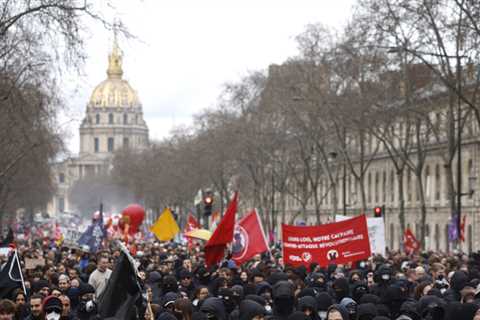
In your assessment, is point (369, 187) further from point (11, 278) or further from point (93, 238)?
point (11, 278)

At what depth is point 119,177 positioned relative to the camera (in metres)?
156

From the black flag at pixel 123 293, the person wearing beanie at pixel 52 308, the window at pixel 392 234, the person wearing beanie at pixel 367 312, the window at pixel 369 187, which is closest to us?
the black flag at pixel 123 293

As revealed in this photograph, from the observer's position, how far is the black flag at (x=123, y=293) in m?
13.2

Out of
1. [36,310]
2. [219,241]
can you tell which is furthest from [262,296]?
[219,241]

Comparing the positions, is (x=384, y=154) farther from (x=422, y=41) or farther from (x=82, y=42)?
(x=82, y=42)

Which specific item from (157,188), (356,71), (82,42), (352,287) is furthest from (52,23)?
(157,188)

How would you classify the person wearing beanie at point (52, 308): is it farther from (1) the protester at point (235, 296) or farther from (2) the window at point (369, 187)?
(2) the window at point (369, 187)

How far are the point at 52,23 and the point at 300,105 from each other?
1449 inches

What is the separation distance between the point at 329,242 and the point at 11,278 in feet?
23.2

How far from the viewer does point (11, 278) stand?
59.7 ft

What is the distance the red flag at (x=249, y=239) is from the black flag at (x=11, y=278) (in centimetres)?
745

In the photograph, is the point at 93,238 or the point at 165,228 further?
the point at 165,228

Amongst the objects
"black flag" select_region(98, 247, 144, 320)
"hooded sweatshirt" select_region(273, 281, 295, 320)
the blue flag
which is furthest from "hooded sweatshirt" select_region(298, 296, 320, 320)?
the blue flag

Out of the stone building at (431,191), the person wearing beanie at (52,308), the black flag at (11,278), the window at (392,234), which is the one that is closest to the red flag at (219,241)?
the black flag at (11,278)
